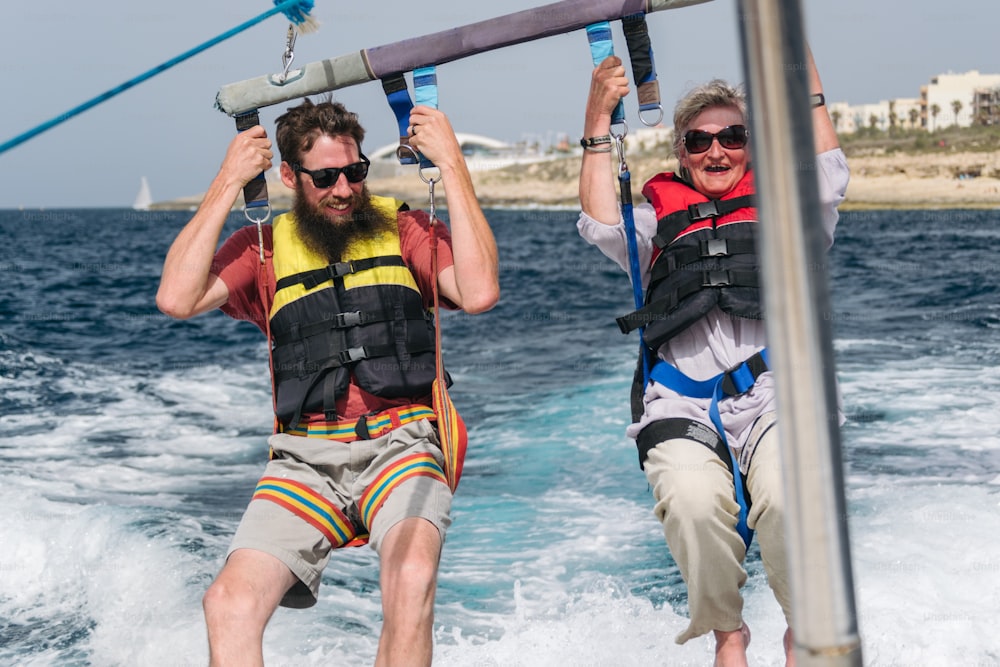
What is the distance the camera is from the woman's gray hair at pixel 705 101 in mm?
3637

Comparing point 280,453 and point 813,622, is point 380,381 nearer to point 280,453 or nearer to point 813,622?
point 280,453

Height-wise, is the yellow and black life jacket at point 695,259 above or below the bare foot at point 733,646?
above

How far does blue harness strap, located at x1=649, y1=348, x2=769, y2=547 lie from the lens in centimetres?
337

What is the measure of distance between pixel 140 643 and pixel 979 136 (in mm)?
87811

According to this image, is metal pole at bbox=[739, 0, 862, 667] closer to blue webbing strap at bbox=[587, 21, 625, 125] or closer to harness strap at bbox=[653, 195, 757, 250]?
blue webbing strap at bbox=[587, 21, 625, 125]

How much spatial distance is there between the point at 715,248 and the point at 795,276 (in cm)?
258

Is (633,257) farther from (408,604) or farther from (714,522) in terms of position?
(408,604)

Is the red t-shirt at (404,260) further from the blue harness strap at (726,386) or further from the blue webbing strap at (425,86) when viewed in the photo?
the blue harness strap at (726,386)

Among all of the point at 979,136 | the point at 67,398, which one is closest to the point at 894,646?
the point at 67,398

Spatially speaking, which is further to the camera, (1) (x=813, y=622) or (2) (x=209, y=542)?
(2) (x=209, y=542)

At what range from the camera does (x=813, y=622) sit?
124 cm

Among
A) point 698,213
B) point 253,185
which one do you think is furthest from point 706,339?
point 253,185

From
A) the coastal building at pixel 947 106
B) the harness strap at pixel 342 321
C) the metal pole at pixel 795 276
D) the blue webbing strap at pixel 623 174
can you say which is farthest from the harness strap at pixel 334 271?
the coastal building at pixel 947 106

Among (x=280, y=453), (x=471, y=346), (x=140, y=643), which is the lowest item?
(x=471, y=346)
